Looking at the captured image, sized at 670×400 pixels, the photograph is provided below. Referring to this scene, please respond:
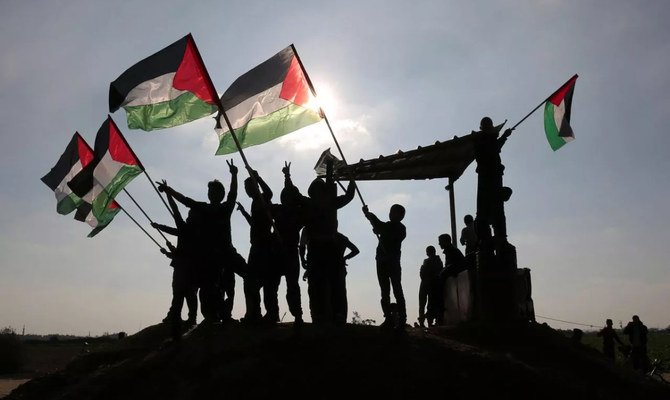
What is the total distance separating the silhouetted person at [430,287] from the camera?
35.7 feet

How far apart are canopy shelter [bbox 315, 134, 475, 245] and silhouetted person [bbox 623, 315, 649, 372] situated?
7.64m

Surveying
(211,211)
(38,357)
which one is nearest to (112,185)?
(211,211)

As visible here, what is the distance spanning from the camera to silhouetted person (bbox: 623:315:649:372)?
15883 mm

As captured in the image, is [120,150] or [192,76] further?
[120,150]

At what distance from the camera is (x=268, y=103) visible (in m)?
9.69

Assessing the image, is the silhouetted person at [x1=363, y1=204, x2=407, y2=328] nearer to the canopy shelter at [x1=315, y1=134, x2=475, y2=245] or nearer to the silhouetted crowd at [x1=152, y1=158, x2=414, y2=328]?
the silhouetted crowd at [x1=152, y1=158, x2=414, y2=328]

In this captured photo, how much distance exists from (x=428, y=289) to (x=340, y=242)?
12.5 feet

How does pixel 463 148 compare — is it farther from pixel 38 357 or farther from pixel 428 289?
pixel 38 357

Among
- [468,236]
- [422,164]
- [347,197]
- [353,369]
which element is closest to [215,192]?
[347,197]

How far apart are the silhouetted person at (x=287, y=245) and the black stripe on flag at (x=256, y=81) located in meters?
2.00

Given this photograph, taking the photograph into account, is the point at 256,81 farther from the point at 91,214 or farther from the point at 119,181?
the point at 91,214

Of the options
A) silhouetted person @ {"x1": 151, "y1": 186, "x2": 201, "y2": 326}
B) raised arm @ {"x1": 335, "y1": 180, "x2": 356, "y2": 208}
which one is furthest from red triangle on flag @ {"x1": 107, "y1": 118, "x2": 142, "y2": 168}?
raised arm @ {"x1": 335, "y1": 180, "x2": 356, "y2": 208}

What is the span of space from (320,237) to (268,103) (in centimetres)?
282

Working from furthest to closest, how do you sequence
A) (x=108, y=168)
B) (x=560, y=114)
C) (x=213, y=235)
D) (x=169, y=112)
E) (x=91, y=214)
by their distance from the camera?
1. (x=91, y=214)
2. (x=560, y=114)
3. (x=108, y=168)
4. (x=169, y=112)
5. (x=213, y=235)
